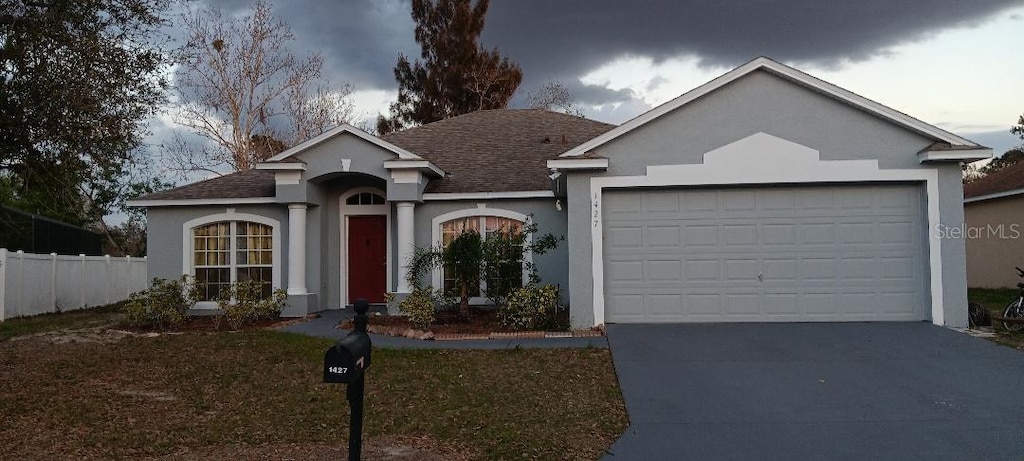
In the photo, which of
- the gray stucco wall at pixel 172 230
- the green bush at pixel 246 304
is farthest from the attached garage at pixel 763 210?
the gray stucco wall at pixel 172 230

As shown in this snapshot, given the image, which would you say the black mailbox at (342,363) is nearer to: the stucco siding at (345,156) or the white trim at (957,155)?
the white trim at (957,155)

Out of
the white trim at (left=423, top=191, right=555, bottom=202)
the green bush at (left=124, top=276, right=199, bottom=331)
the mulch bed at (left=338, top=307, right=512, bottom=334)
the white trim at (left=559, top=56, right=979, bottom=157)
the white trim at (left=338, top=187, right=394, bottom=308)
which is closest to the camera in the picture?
the white trim at (left=559, top=56, right=979, bottom=157)

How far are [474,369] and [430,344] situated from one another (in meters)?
2.05

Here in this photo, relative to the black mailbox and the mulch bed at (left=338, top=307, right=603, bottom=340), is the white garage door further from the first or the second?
the black mailbox

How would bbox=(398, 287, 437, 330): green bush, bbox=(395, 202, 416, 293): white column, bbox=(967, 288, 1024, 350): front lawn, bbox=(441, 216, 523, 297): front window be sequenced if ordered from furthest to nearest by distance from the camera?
bbox=(441, 216, 523, 297): front window, bbox=(395, 202, 416, 293): white column, bbox=(398, 287, 437, 330): green bush, bbox=(967, 288, 1024, 350): front lawn

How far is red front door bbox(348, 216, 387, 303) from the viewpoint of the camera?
52.1 feet

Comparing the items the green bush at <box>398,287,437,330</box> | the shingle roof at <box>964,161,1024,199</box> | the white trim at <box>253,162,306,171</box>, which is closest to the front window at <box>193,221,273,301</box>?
the white trim at <box>253,162,306,171</box>

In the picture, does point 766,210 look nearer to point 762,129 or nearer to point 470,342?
point 762,129

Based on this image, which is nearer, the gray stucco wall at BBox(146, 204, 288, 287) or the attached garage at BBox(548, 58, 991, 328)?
the attached garage at BBox(548, 58, 991, 328)

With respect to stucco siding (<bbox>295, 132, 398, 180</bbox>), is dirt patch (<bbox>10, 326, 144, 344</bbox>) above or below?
below

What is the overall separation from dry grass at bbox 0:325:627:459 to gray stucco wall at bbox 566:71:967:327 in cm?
219

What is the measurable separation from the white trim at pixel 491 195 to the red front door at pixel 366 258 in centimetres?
188

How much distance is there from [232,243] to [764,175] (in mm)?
10628

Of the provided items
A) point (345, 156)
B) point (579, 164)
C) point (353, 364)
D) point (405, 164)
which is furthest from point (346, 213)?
point (353, 364)
